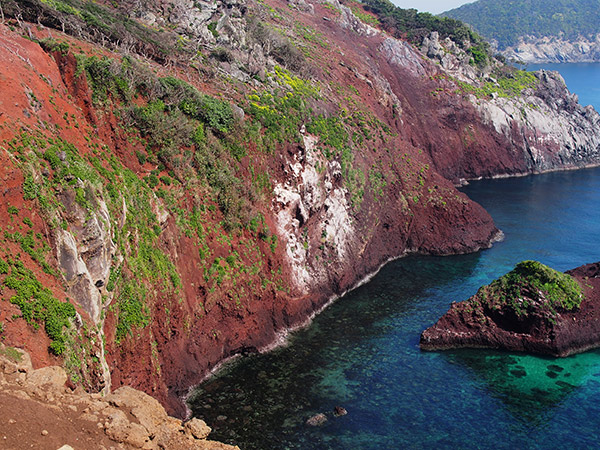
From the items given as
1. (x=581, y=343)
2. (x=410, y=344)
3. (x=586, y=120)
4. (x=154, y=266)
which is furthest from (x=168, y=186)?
(x=586, y=120)

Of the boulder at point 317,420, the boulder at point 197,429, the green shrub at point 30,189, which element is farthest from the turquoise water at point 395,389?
the green shrub at point 30,189

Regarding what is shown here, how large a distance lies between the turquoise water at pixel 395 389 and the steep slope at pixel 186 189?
10.2ft

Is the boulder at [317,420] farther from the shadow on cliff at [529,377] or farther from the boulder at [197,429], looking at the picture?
the boulder at [197,429]

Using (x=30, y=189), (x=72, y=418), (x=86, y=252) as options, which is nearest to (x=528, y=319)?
(x=86, y=252)

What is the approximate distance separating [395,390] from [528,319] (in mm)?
14545

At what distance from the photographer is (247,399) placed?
3556 centimetres

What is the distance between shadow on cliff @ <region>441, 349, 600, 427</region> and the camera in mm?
36438

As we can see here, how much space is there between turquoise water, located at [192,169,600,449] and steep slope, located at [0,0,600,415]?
3.12 m

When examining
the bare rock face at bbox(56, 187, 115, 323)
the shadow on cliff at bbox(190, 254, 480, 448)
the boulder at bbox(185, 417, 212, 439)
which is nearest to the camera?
the boulder at bbox(185, 417, 212, 439)

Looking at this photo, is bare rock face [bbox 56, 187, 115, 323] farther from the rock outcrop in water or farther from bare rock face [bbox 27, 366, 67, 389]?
the rock outcrop in water

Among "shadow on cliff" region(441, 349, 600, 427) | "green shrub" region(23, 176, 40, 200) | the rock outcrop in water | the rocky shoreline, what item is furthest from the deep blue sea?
"green shrub" region(23, 176, 40, 200)

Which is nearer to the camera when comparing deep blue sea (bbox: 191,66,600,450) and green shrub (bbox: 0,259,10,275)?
green shrub (bbox: 0,259,10,275)

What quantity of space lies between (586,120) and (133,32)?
100906mm

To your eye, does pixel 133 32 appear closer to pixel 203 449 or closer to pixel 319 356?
pixel 319 356
